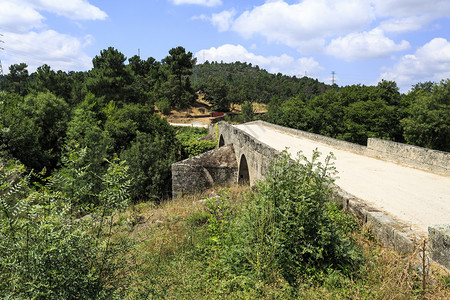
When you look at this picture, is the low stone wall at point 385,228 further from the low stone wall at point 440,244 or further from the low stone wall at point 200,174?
the low stone wall at point 200,174

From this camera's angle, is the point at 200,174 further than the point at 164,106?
No

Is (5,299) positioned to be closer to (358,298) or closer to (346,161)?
(358,298)

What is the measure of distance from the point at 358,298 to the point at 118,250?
247cm

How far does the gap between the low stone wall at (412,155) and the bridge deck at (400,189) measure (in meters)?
0.27

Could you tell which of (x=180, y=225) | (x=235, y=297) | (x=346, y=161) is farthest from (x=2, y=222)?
(x=346, y=161)

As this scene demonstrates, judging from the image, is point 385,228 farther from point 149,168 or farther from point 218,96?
point 218,96

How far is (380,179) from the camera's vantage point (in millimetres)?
7355

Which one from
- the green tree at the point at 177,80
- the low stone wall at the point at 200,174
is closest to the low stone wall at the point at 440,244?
the low stone wall at the point at 200,174

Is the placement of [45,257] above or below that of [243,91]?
below

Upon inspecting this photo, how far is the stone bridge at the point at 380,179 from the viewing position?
3932mm

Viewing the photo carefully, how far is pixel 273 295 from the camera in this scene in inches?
125


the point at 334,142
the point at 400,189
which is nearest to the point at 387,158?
the point at 334,142

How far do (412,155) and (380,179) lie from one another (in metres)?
2.23

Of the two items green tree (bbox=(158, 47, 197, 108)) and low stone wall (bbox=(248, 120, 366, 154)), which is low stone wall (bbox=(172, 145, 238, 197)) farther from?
green tree (bbox=(158, 47, 197, 108))
